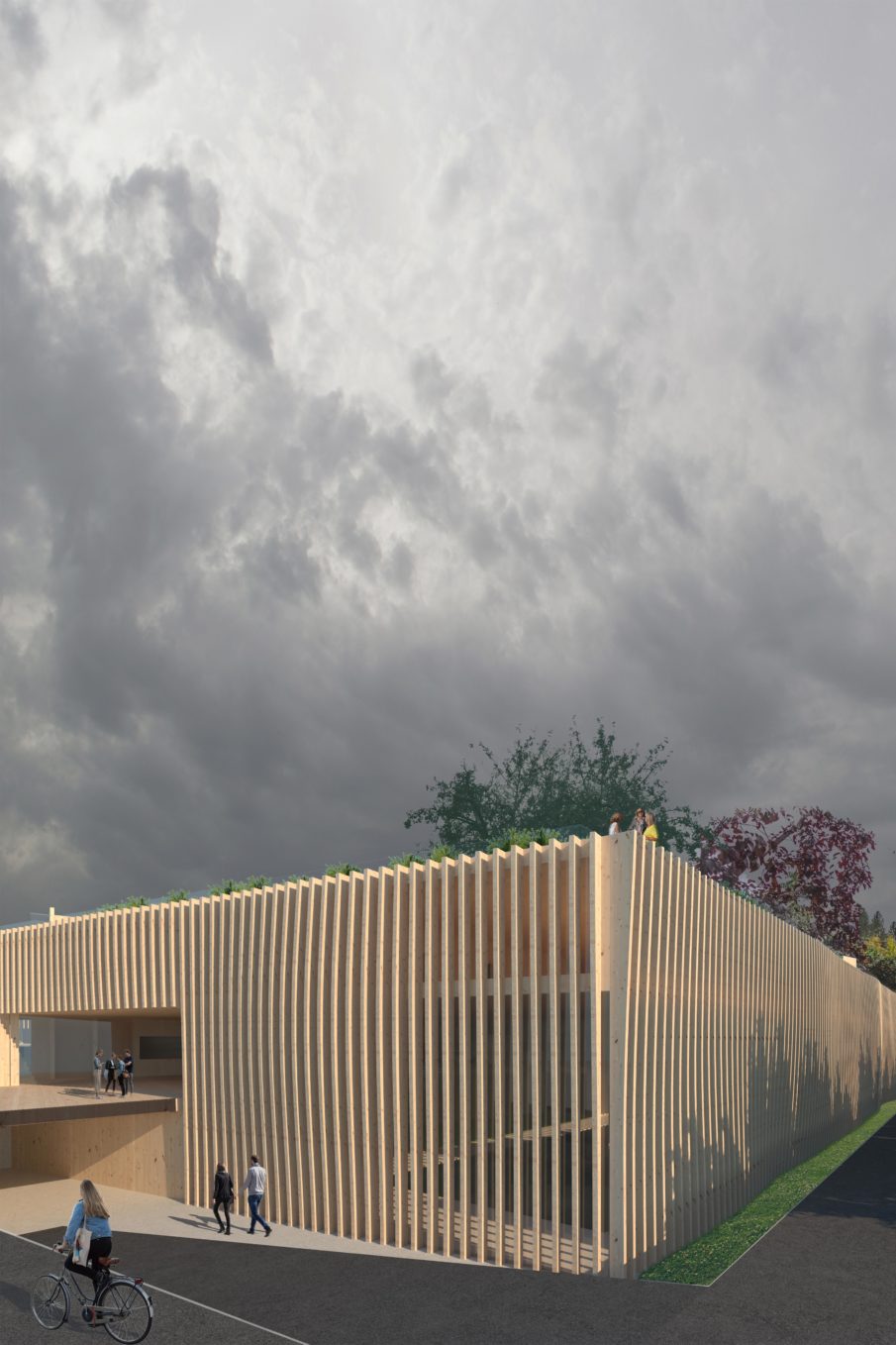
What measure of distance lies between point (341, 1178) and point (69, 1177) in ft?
32.3

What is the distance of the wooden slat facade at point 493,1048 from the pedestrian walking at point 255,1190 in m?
0.64

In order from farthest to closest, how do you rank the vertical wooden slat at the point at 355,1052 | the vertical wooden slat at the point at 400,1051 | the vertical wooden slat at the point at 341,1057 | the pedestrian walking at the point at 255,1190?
the pedestrian walking at the point at 255,1190, the vertical wooden slat at the point at 341,1057, the vertical wooden slat at the point at 355,1052, the vertical wooden slat at the point at 400,1051

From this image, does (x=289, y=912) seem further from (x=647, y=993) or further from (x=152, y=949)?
(x=647, y=993)

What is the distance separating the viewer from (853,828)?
4394 cm

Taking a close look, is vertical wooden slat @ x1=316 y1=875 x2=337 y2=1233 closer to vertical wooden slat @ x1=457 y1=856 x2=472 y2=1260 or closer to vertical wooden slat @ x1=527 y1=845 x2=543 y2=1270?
vertical wooden slat @ x1=457 y1=856 x2=472 y2=1260

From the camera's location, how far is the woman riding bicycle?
1148 centimetres

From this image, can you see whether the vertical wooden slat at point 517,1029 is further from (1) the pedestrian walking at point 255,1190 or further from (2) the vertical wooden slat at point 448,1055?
(1) the pedestrian walking at point 255,1190

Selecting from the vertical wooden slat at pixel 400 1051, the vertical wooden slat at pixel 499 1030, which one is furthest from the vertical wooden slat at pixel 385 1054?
the vertical wooden slat at pixel 499 1030

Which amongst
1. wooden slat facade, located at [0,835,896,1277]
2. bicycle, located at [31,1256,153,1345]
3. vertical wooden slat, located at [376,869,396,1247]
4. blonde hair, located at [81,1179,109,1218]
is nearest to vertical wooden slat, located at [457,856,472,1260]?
wooden slat facade, located at [0,835,896,1277]

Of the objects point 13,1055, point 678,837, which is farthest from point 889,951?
point 13,1055

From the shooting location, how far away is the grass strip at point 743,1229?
13.6 metres

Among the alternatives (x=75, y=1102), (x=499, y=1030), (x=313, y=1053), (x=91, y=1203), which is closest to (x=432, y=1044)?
(x=499, y=1030)

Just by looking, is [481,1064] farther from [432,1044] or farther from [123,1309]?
[123,1309]

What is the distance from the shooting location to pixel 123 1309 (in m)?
11.3
